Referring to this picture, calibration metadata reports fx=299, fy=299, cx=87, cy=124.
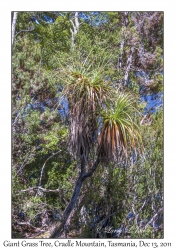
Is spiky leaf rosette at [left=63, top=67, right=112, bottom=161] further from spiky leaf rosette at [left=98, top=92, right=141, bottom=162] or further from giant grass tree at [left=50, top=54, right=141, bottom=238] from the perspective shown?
spiky leaf rosette at [left=98, top=92, right=141, bottom=162]

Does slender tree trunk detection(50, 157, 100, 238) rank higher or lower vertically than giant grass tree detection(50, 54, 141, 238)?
lower

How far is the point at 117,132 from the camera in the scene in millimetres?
3832

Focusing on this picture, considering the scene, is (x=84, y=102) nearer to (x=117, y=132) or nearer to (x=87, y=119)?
(x=87, y=119)

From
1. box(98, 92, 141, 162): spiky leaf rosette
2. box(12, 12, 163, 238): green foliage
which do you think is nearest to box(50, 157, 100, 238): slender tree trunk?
box(12, 12, 163, 238): green foliage

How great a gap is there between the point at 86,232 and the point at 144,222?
0.97 meters

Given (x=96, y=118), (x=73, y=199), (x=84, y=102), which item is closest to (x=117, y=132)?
(x=96, y=118)

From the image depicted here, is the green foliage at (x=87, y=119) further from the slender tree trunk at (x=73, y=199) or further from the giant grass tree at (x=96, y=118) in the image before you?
the slender tree trunk at (x=73, y=199)

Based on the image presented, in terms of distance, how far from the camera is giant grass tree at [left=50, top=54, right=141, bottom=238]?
152 inches

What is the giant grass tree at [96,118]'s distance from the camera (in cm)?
387

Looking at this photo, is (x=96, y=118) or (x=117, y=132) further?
(x=96, y=118)

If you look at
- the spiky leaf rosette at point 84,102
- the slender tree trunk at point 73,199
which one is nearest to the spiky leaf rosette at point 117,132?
the spiky leaf rosette at point 84,102

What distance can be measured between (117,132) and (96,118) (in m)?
0.36

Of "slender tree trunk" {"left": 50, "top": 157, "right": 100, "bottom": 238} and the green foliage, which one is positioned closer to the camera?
the green foliage
